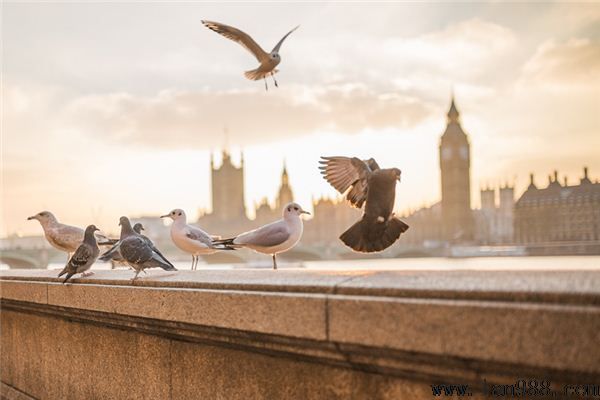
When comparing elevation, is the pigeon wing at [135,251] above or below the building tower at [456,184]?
below

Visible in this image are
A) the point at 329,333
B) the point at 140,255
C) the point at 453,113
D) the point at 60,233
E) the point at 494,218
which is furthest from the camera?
the point at 453,113

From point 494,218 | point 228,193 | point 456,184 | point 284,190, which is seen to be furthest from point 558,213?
point 228,193

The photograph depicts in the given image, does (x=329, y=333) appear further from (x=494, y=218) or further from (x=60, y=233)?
(x=494, y=218)

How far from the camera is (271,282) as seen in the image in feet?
7.61

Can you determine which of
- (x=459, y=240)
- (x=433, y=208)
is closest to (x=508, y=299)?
(x=459, y=240)

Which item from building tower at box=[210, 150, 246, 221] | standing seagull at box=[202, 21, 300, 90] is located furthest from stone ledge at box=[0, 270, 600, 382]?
building tower at box=[210, 150, 246, 221]

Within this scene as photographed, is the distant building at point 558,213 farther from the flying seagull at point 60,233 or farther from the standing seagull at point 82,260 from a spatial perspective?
the standing seagull at point 82,260

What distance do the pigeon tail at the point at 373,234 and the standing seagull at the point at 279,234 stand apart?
0.53m

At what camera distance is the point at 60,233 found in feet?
17.6

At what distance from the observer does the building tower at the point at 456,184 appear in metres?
101

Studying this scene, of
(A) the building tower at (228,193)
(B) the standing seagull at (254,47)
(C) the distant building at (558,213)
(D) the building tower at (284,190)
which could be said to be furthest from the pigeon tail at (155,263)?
(A) the building tower at (228,193)

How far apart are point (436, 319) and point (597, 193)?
3569 inches

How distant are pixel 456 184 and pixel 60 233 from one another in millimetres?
104513

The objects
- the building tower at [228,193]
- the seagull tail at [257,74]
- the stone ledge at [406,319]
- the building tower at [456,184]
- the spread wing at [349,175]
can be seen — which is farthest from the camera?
the building tower at [228,193]
